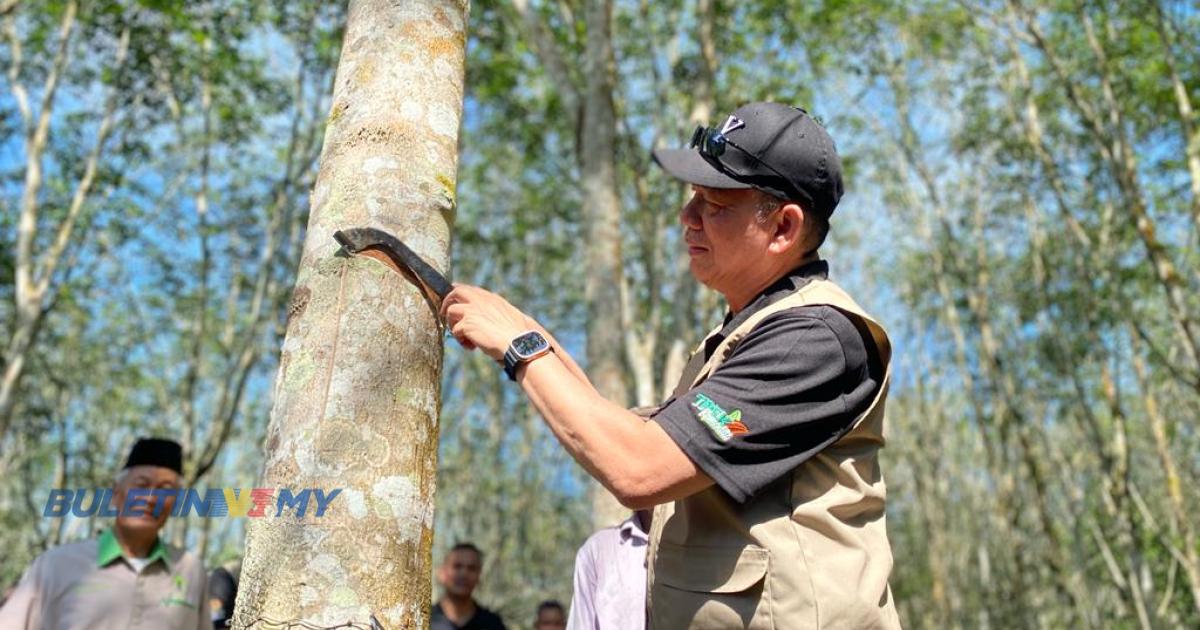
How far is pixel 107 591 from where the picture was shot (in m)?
3.48

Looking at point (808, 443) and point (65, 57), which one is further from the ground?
point (65, 57)

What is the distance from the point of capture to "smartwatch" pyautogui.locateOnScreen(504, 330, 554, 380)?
1554 millimetres

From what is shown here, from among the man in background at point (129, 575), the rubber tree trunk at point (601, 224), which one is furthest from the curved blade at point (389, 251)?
the rubber tree trunk at point (601, 224)

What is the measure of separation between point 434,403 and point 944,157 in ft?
49.5

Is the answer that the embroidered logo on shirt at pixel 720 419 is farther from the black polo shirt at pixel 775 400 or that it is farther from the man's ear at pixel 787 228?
the man's ear at pixel 787 228

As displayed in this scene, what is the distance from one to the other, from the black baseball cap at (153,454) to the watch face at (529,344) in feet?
8.04

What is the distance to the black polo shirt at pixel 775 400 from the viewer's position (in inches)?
58.2

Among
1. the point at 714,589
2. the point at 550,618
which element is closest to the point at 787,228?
the point at 714,589

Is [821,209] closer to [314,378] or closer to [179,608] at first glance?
[314,378]

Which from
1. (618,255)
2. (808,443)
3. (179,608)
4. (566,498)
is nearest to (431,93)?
(808,443)

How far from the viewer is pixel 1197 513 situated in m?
15.0

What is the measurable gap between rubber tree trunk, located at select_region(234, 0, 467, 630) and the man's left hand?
0.15 ft

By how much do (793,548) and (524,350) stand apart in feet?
1.64

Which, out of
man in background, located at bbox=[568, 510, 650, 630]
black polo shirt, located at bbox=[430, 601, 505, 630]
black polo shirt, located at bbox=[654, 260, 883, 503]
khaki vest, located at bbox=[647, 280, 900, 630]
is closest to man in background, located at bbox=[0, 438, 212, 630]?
man in background, located at bbox=[568, 510, 650, 630]
